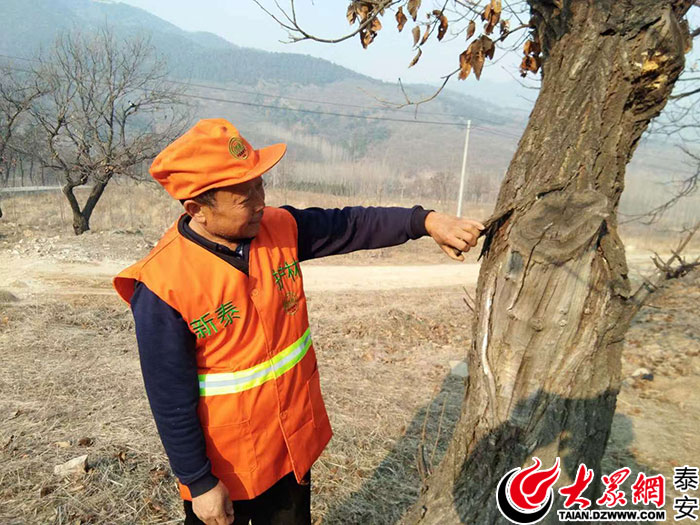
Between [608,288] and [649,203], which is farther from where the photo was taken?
[649,203]

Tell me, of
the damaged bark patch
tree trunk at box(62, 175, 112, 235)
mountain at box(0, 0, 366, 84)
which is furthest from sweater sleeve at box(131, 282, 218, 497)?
mountain at box(0, 0, 366, 84)

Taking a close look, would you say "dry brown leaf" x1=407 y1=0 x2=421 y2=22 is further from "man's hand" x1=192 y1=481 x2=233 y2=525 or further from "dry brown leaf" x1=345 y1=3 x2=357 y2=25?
"man's hand" x1=192 y1=481 x2=233 y2=525

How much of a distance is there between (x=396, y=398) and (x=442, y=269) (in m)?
8.26

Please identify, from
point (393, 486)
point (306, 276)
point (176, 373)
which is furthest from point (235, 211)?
point (306, 276)

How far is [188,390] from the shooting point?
5.26ft

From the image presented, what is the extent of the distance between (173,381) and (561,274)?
1293mm

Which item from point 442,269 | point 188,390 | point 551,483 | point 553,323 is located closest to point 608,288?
point 553,323

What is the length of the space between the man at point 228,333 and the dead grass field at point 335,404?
2.06ft

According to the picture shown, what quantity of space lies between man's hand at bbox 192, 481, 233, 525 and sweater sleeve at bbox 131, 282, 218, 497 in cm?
2

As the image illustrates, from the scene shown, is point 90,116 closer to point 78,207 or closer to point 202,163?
point 78,207

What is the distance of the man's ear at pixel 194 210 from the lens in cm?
163

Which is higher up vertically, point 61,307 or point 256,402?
point 256,402

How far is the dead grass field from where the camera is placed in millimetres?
3068

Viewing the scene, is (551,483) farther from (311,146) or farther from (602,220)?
(311,146)
